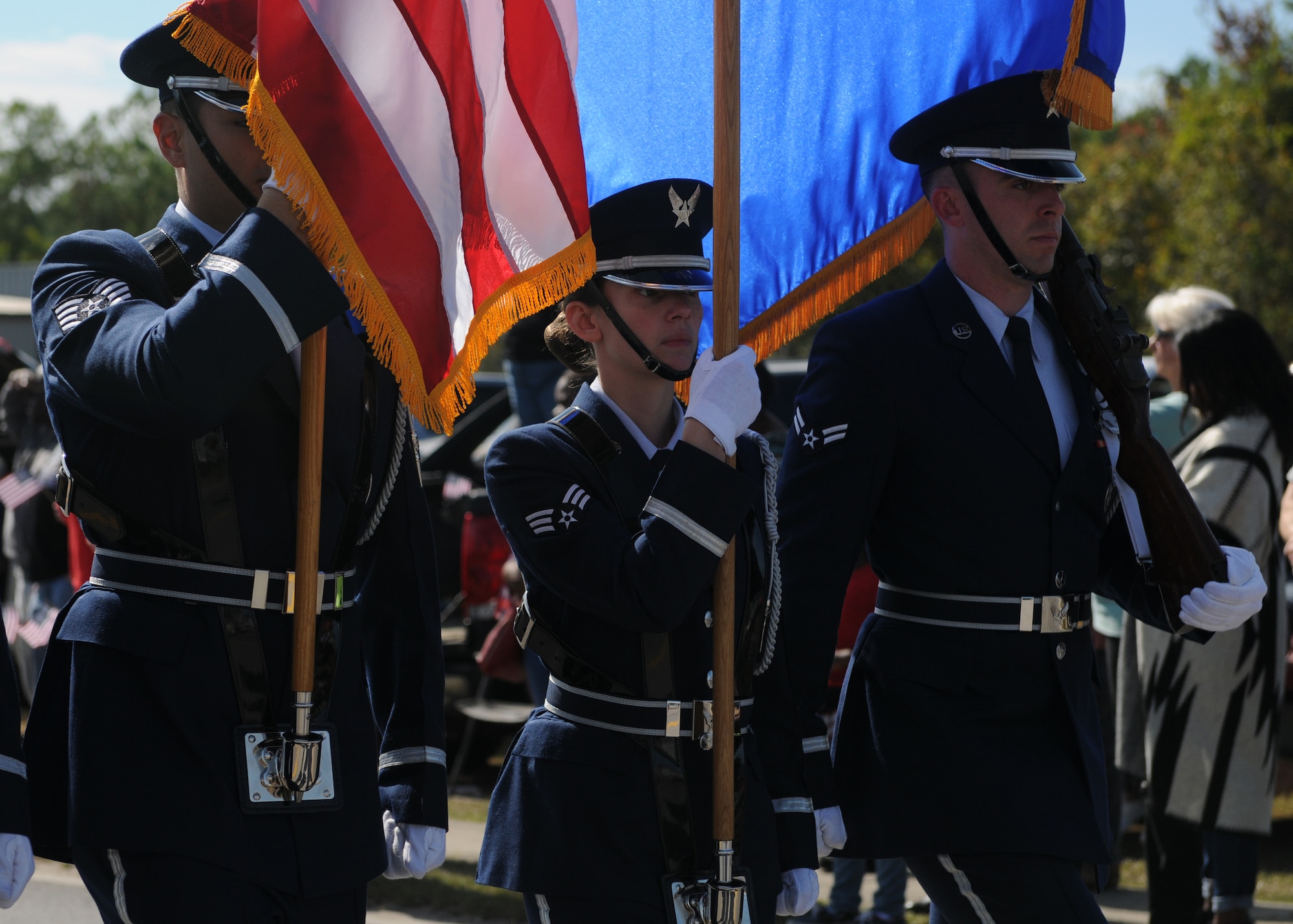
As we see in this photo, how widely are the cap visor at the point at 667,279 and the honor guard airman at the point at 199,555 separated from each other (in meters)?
0.56

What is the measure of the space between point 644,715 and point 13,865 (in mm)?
1030

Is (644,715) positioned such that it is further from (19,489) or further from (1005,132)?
(19,489)

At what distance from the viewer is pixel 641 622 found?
8.72 feet

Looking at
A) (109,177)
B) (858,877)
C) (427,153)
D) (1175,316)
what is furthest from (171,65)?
(109,177)

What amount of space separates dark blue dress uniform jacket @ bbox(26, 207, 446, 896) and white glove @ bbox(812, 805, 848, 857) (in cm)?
89

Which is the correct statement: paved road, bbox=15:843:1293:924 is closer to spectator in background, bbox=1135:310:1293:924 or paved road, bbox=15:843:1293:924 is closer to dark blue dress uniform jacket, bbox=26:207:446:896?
spectator in background, bbox=1135:310:1293:924

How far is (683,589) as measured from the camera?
2623mm

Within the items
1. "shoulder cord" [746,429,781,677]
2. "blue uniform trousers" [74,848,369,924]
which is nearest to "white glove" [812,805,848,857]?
"shoulder cord" [746,429,781,677]

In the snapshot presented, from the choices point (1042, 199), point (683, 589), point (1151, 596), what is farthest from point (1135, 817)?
point (683, 589)

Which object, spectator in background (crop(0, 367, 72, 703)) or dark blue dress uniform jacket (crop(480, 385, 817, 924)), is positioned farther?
spectator in background (crop(0, 367, 72, 703))

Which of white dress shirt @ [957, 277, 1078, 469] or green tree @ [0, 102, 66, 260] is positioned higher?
green tree @ [0, 102, 66, 260]

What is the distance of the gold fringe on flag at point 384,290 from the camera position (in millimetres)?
2432

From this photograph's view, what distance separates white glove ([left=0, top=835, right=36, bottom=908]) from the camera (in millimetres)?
2295

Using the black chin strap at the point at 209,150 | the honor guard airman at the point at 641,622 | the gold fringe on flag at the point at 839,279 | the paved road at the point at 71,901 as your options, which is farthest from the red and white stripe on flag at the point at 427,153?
→ the paved road at the point at 71,901
